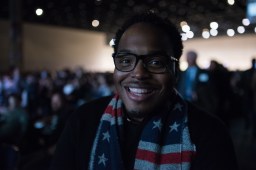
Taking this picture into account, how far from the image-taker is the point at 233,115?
32.0 feet

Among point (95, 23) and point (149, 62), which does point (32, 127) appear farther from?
point (149, 62)

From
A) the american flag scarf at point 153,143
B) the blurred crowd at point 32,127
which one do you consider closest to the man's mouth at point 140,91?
the american flag scarf at point 153,143

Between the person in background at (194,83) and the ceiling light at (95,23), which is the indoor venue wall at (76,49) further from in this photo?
the ceiling light at (95,23)

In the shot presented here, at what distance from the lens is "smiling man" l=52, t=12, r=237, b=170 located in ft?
4.10

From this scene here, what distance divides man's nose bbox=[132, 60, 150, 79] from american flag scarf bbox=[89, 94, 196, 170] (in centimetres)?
15

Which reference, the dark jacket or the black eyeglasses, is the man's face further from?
the dark jacket

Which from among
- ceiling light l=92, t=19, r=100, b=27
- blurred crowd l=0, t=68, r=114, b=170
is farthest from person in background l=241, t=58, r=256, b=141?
ceiling light l=92, t=19, r=100, b=27

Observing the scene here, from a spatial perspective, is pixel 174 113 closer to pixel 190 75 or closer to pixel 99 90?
pixel 190 75

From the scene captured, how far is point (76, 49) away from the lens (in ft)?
71.6

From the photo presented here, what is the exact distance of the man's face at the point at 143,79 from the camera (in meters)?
1.26

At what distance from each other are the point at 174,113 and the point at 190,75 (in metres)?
4.27

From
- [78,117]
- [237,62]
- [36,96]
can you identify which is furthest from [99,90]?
[237,62]

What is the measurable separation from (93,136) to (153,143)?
0.75ft

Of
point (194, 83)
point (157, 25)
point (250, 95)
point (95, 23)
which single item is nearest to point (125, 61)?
point (157, 25)
